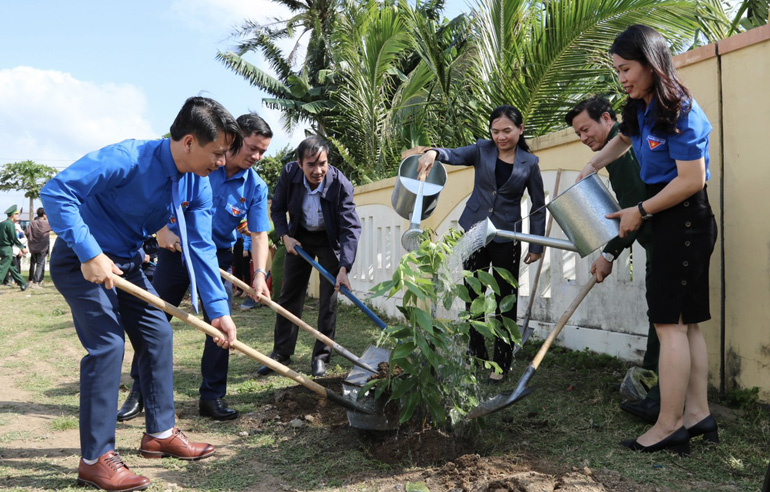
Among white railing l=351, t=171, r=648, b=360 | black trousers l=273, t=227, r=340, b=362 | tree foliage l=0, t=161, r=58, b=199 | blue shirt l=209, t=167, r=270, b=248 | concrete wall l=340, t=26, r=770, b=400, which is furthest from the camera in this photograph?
tree foliage l=0, t=161, r=58, b=199

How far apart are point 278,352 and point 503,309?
245 cm

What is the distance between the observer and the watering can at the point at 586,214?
2969 mm

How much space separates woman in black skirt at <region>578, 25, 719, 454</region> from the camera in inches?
99.7

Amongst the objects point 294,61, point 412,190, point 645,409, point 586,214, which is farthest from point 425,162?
point 294,61

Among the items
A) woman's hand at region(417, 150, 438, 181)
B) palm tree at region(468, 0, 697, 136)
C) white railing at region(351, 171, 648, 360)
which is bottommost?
white railing at region(351, 171, 648, 360)

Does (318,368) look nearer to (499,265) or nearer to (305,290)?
(305,290)

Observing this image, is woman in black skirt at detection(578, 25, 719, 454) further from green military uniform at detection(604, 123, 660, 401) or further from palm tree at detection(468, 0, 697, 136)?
palm tree at detection(468, 0, 697, 136)

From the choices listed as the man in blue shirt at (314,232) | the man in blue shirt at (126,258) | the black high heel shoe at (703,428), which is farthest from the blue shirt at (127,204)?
the black high heel shoe at (703,428)

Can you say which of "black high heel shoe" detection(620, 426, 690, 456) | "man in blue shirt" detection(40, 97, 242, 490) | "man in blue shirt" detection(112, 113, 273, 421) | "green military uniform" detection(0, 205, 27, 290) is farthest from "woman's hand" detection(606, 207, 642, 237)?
"green military uniform" detection(0, 205, 27, 290)

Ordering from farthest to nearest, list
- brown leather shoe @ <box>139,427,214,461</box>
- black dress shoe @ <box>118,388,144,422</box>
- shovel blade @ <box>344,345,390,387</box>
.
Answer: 1. black dress shoe @ <box>118,388,144,422</box>
2. shovel blade @ <box>344,345,390,387</box>
3. brown leather shoe @ <box>139,427,214,461</box>

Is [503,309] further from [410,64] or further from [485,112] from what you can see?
[410,64]

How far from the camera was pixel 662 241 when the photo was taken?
2746 millimetres

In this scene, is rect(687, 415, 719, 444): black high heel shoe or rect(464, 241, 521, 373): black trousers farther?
rect(464, 241, 521, 373): black trousers

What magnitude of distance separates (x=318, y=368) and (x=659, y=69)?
3.08m
